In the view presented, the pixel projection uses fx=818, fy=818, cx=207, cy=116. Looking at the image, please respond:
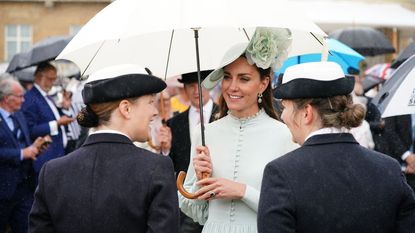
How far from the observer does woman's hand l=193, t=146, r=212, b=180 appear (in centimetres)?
452

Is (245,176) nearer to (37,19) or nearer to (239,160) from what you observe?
(239,160)

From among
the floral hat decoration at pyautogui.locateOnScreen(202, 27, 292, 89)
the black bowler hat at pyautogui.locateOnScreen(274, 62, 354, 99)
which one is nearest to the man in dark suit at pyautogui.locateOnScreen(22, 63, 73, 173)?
the floral hat decoration at pyautogui.locateOnScreen(202, 27, 292, 89)

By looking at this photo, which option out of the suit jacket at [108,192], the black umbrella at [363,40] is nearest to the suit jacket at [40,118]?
the black umbrella at [363,40]

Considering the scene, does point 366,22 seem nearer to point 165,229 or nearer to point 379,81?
point 379,81

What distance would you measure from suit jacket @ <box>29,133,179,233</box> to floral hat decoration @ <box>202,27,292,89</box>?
106 cm

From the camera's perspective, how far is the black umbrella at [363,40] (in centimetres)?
1322

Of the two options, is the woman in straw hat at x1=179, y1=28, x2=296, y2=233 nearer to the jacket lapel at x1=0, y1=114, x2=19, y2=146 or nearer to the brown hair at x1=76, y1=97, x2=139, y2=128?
the brown hair at x1=76, y1=97, x2=139, y2=128

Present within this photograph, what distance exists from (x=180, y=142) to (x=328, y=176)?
377 centimetres

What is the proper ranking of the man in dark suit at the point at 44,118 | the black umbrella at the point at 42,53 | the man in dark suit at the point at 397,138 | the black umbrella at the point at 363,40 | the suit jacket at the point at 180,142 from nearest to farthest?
the suit jacket at the point at 180,142, the man in dark suit at the point at 397,138, the man in dark suit at the point at 44,118, the black umbrella at the point at 42,53, the black umbrella at the point at 363,40

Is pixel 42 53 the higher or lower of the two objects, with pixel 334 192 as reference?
lower

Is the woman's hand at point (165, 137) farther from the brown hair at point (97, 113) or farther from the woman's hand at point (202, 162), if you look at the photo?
the brown hair at point (97, 113)

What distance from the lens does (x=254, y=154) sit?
15.1ft

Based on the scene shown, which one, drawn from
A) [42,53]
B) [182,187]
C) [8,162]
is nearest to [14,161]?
[8,162]

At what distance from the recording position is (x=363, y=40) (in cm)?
1350
